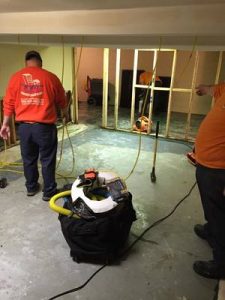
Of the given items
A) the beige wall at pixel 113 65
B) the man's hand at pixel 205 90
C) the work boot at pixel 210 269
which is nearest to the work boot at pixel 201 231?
the work boot at pixel 210 269

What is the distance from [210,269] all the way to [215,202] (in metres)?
0.51

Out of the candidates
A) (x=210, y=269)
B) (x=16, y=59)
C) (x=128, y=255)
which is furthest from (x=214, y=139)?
(x=16, y=59)

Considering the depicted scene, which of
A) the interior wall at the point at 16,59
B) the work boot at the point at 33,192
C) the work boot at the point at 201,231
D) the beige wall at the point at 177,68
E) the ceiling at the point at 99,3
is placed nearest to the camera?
the ceiling at the point at 99,3

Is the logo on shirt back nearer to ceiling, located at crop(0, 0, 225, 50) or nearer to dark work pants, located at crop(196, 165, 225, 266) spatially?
ceiling, located at crop(0, 0, 225, 50)

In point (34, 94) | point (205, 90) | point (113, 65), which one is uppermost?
point (113, 65)

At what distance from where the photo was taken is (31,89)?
94.3 inches

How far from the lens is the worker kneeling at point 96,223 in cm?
181

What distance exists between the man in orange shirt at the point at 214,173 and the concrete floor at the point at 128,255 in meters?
0.19

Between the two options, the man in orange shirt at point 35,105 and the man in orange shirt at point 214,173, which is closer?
the man in orange shirt at point 214,173

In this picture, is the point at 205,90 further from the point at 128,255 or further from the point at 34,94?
the point at 34,94

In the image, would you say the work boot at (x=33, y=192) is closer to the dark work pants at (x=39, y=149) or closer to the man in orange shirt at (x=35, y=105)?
the dark work pants at (x=39, y=149)

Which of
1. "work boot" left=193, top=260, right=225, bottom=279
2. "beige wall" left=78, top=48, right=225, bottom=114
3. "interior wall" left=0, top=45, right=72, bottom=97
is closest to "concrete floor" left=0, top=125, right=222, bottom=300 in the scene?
"work boot" left=193, top=260, right=225, bottom=279

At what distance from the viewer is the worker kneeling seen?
1.81 m

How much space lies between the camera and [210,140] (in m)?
1.61
